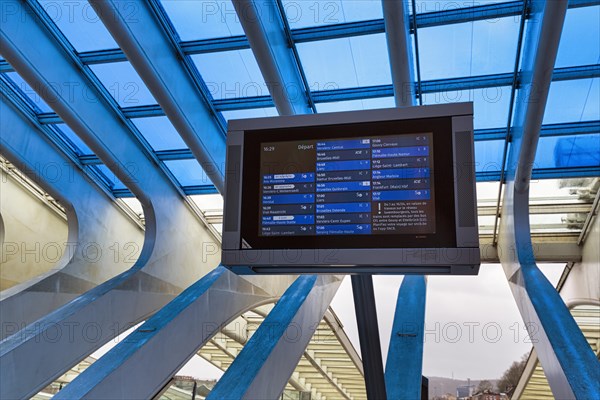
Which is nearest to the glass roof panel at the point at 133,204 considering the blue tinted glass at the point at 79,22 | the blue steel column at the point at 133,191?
the blue steel column at the point at 133,191

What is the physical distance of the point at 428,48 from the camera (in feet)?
33.6

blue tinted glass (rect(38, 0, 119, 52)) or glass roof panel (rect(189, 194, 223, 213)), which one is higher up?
blue tinted glass (rect(38, 0, 119, 52))

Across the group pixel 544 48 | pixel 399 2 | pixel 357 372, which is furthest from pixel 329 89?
pixel 357 372

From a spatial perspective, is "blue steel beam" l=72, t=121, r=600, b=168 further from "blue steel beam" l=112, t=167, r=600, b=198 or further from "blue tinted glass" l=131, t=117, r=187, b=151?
"blue steel beam" l=112, t=167, r=600, b=198

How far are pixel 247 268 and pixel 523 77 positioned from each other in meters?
6.51

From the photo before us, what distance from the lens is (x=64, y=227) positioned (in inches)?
693

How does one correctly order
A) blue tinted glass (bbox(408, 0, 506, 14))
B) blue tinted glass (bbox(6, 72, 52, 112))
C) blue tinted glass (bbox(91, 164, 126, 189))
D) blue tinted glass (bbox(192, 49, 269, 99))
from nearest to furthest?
blue tinted glass (bbox(408, 0, 506, 14)), blue tinted glass (bbox(192, 49, 269, 99)), blue tinted glass (bbox(6, 72, 52, 112)), blue tinted glass (bbox(91, 164, 126, 189))

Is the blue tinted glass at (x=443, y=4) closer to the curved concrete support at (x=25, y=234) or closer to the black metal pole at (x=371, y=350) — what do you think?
the black metal pole at (x=371, y=350)

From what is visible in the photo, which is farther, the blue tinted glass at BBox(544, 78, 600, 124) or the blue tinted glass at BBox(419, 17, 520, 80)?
the blue tinted glass at BBox(544, 78, 600, 124)

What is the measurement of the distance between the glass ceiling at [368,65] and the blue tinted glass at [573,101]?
18 mm

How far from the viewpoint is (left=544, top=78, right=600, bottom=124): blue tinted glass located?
10586 millimetres

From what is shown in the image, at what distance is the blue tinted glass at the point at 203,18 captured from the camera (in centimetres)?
991

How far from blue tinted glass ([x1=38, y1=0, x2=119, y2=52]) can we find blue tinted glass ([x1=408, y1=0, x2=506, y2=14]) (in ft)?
17.7

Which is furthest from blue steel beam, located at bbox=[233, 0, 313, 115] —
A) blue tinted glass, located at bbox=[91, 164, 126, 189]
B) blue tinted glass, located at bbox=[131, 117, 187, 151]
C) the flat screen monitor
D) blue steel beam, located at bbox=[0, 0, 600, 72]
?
blue tinted glass, located at bbox=[91, 164, 126, 189]
